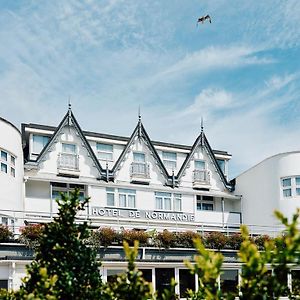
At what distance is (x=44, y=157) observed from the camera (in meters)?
33.2

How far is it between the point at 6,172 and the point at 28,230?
6871 millimetres

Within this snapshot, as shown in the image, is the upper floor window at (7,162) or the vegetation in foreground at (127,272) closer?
the vegetation in foreground at (127,272)

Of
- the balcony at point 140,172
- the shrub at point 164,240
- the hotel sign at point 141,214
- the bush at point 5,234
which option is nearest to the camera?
the bush at point 5,234

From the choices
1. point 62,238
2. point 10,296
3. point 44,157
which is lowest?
point 10,296

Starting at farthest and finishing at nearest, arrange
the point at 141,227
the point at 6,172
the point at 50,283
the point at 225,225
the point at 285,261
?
the point at 225,225
the point at 141,227
the point at 6,172
the point at 50,283
the point at 285,261

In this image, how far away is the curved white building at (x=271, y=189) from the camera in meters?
35.9

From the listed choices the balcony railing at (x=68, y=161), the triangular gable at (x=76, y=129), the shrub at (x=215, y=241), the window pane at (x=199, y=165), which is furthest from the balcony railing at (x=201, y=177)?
the shrub at (x=215, y=241)

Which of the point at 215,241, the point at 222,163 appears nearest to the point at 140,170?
the point at 222,163

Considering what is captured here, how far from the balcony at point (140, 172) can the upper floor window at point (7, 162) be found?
904 cm

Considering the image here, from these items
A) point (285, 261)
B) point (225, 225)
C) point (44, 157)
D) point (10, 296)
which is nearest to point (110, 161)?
point (44, 157)

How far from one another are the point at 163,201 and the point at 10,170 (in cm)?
1153

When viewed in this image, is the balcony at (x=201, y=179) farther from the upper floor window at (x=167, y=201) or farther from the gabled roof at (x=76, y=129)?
the gabled roof at (x=76, y=129)

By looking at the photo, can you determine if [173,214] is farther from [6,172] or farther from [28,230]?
[28,230]

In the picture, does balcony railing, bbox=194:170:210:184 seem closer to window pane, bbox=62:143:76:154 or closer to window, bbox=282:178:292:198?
window, bbox=282:178:292:198
